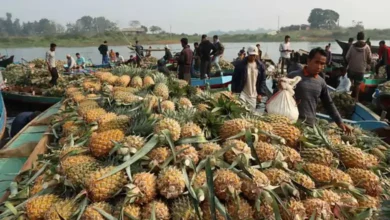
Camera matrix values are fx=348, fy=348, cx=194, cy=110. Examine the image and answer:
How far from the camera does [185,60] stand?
13.0 m

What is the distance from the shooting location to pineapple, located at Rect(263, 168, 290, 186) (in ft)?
7.88

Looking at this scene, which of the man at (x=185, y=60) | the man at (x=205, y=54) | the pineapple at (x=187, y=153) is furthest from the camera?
the man at (x=205, y=54)

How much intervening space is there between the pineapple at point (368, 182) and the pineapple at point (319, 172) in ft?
0.89

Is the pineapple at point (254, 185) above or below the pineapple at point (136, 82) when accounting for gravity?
below

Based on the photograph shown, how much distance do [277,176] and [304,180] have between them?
0.64ft

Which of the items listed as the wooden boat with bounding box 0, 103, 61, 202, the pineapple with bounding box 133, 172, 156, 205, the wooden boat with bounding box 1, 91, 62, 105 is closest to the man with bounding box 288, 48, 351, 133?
the pineapple with bounding box 133, 172, 156, 205

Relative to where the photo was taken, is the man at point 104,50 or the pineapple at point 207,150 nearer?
the pineapple at point 207,150

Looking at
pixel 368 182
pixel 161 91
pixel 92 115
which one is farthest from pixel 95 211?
pixel 161 91

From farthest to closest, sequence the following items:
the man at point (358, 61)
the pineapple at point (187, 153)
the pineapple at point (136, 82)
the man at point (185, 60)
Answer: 1. the man at point (185, 60)
2. the man at point (358, 61)
3. the pineapple at point (136, 82)
4. the pineapple at point (187, 153)

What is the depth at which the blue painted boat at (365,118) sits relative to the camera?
6743 mm

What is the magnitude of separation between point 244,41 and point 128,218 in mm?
109825

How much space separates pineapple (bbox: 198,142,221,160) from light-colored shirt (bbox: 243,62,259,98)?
395 cm

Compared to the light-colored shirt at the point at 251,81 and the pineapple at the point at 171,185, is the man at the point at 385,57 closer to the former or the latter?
the light-colored shirt at the point at 251,81

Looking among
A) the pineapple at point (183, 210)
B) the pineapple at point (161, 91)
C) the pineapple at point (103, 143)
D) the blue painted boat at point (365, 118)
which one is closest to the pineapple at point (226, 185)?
the pineapple at point (183, 210)
